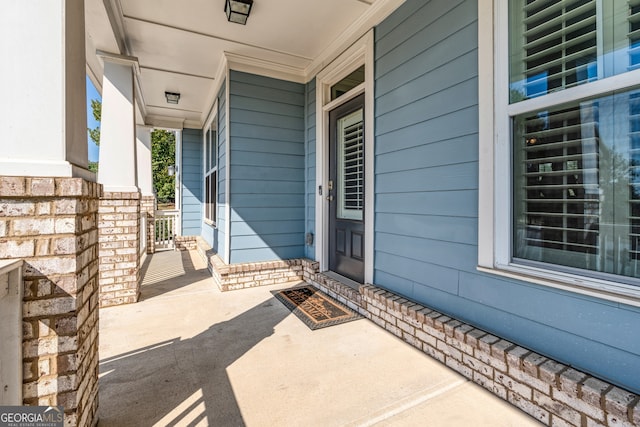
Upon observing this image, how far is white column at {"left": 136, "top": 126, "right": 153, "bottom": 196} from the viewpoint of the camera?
5.95 meters

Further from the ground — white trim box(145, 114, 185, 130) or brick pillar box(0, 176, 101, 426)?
white trim box(145, 114, 185, 130)

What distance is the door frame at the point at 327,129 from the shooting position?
2.94 m

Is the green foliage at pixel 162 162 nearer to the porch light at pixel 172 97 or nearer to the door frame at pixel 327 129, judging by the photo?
the porch light at pixel 172 97

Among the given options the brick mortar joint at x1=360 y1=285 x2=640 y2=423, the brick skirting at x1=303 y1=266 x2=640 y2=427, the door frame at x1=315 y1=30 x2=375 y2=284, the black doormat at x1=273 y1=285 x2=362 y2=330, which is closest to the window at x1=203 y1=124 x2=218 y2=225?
the door frame at x1=315 y1=30 x2=375 y2=284

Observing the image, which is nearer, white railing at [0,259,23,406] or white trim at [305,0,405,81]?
white railing at [0,259,23,406]

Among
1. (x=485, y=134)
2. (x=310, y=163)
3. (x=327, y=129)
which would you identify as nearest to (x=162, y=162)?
(x=310, y=163)

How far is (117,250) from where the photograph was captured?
3293mm

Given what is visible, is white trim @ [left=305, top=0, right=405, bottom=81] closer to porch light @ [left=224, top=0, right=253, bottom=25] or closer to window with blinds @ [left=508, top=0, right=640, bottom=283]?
porch light @ [left=224, top=0, right=253, bottom=25]

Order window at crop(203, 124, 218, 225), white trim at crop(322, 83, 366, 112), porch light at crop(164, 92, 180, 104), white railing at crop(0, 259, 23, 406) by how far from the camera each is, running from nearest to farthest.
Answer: white railing at crop(0, 259, 23, 406)
white trim at crop(322, 83, 366, 112)
porch light at crop(164, 92, 180, 104)
window at crop(203, 124, 218, 225)

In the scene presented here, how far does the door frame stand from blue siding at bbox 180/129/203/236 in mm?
4320

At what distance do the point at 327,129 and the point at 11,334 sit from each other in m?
3.31

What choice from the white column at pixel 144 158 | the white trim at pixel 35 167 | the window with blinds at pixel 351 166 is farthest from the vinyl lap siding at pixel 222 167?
the white trim at pixel 35 167

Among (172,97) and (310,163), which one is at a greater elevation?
(172,97)

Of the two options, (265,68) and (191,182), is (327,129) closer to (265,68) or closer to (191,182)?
(265,68)
